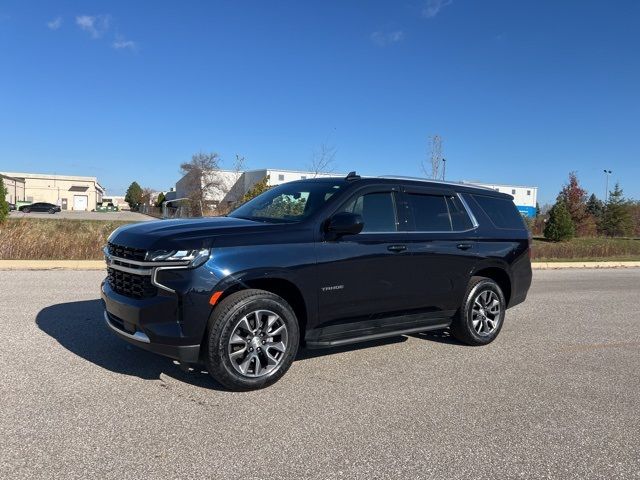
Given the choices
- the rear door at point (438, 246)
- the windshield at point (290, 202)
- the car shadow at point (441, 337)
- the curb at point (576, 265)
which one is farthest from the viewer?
the curb at point (576, 265)

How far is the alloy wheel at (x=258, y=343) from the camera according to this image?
4375 mm

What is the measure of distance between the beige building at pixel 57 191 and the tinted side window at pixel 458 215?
102931 mm

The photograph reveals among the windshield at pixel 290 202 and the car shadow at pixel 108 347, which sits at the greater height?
the windshield at pixel 290 202

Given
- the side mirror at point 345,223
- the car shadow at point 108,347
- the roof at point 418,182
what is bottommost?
the car shadow at point 108,347

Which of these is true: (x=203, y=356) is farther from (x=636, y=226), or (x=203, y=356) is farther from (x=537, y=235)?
(x=636, y=226)

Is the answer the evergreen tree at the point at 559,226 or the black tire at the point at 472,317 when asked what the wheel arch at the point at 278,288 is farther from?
the evergreen tree at the point at 559,226

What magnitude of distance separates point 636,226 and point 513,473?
53.3m

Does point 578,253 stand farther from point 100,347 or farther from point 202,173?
point 202,173

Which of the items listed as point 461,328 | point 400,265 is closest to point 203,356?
point 400,265

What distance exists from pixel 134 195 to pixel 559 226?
357 ft

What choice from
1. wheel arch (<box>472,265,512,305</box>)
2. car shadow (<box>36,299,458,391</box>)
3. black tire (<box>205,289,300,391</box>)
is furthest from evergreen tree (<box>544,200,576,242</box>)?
black tire (<box>205,289,300,391</box>)

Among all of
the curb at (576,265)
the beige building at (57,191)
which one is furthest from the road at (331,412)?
the beige building at (57,191)

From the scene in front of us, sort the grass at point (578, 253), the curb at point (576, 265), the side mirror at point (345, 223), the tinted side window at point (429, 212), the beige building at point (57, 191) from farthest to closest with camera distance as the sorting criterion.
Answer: the beige building at point (57, 191), the grass at point (578, 253), the curb at point (576, 265), the tinted side window at point (429, 212), the side mirror at point (345, 223)

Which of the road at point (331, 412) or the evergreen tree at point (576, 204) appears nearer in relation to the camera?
the road at point (331, 412)
